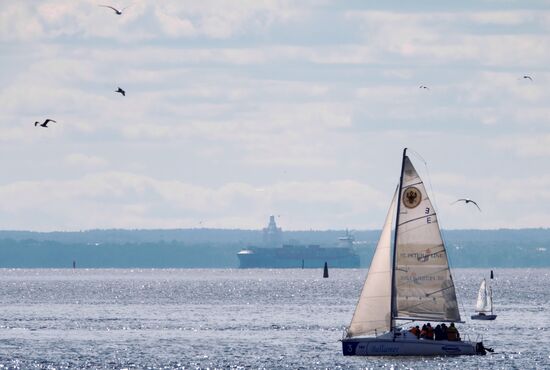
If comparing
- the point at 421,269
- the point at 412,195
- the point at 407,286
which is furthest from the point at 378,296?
the point at 412,195

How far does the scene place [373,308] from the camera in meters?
84.5

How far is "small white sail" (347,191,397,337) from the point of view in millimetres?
84562

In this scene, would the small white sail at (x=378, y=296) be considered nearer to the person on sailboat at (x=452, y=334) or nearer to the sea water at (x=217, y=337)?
the sea water at (x=217, y=337)

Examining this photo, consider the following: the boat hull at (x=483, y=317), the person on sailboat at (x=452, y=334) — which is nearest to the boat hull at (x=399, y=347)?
the person on sailboat at (x=452, y=334)

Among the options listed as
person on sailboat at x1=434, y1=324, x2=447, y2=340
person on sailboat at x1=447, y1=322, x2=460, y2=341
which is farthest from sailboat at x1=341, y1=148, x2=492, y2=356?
person on sailboat at x1=447, y1=322, x2=460, y2=341

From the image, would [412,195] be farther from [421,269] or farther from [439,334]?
[439,334]

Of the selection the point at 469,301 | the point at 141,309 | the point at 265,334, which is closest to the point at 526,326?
the point at 265,334

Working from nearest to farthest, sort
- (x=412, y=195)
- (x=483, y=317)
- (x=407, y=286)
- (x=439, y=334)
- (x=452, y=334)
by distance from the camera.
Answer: (x=412, y=195), (x=407, y=286), (x=439, y=334), (x=452, y=334), (x=483, y=317)

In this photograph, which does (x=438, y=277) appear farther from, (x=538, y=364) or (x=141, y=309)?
(x=141, y=309)

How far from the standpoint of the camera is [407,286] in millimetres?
85125

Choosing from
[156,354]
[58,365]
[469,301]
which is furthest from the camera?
[469,301]

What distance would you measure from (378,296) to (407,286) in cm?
168

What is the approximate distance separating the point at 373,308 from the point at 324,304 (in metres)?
87.0

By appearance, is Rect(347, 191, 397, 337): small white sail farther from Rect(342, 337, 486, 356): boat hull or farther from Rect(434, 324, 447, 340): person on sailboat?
Rect(434, 324, 447, 340): person on sailboat
